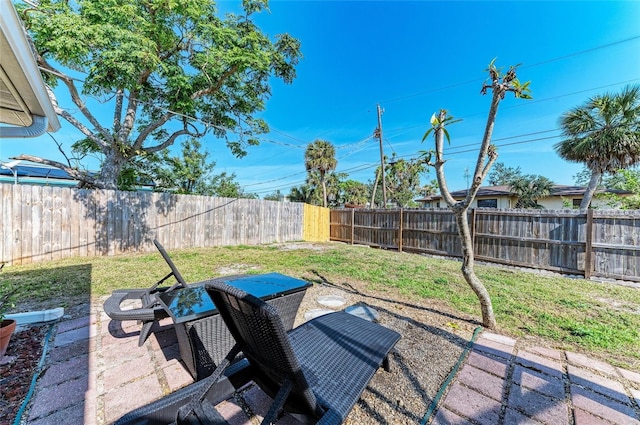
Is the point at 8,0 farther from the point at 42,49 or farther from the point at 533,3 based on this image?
the point at 533,3

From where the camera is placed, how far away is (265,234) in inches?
396

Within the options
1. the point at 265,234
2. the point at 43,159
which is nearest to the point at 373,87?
the point at 265,234

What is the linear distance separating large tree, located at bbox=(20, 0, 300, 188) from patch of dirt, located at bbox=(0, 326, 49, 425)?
5.48 meters

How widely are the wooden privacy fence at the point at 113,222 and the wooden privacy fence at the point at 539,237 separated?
5.54 meters

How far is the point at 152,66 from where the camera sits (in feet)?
19.4

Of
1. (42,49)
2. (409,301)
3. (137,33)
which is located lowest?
(409,301)

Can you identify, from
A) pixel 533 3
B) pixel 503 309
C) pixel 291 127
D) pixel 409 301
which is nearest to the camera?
pixel 503 309

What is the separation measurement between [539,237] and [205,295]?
7216 mm

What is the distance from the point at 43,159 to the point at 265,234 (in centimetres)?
672

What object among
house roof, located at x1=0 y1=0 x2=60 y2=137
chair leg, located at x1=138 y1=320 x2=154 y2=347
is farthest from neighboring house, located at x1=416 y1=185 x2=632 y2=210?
house roof, located at x1=0 y1=0 x2=60 y2=137

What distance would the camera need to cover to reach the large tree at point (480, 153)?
2.20 metres

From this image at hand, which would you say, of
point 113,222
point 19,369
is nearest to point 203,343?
point 19,369

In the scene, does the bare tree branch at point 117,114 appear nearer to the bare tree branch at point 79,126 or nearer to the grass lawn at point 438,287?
the bare tree branch at point 79,126

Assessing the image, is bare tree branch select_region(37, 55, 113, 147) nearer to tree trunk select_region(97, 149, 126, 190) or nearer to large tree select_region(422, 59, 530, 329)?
tree trunk select_region(97, 149, 126, 190)
